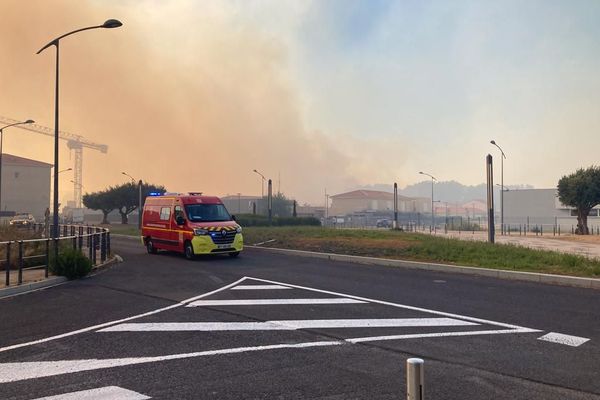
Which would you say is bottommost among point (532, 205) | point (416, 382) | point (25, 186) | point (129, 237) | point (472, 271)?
point (472, 271)

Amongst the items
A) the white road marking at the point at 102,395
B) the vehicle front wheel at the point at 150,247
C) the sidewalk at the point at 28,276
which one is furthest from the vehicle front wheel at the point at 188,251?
the white road marking at the point at 102,395

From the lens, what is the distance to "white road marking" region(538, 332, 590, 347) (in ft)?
21.8

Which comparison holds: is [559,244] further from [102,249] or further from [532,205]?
[532,205]

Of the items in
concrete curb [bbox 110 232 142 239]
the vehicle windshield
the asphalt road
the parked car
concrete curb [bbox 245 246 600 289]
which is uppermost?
the vehicle windshield

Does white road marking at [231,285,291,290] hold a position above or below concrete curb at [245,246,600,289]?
below

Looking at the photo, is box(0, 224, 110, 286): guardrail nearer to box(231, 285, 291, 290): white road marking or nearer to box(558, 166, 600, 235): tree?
box(231, 285, 291, 290): white road marking

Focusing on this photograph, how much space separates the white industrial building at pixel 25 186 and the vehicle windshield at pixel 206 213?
273ft

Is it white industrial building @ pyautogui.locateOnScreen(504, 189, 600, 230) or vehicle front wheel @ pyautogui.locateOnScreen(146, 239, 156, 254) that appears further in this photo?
white industrial building @ pyautogui.locateOnScreen(504, 189, 600, 230)

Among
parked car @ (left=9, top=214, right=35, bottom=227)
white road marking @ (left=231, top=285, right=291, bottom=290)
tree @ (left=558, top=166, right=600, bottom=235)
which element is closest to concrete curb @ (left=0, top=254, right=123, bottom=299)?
white road marking @ (left=231, top=285, right=291, bottom=290)

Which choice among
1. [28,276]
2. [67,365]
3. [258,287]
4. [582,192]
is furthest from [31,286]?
[582,192]

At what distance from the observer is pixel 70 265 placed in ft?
42.0

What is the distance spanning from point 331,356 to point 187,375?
5.65 feet

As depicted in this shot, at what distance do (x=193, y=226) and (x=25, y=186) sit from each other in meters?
91.4

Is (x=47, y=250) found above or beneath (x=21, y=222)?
beneath
